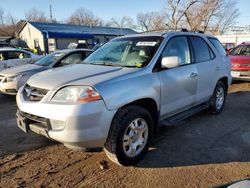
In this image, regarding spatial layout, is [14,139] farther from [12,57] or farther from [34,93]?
[12,57]

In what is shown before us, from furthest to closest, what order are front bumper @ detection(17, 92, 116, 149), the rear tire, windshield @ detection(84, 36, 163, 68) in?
the rear tire, windshield @ detection(84, 36, 163, 68), front bumper @ detection(17, 92, 116, 149)

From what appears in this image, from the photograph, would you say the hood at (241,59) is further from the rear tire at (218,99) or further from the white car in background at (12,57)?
the white car in background at (12,57)

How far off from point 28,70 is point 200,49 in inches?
192

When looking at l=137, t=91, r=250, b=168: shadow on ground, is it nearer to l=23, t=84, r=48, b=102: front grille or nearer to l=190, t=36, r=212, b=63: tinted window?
l=190, t=36, r=212, b=63: tinted window

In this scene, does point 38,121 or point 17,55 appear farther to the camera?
point 17,55

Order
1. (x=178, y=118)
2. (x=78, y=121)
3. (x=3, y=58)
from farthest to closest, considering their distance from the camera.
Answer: (x=3, y=58), (x=178, y=118), (x=78, y=121)

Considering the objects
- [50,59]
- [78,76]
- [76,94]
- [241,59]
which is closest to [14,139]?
[78,76]

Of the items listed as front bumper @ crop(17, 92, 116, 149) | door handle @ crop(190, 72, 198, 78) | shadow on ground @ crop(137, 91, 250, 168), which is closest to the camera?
front bumper @ crop(17, 92, 116, 149)

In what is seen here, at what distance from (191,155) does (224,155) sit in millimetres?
489

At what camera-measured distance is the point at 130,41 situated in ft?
14.3

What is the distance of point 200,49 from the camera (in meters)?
4.88

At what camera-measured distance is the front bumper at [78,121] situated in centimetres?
283

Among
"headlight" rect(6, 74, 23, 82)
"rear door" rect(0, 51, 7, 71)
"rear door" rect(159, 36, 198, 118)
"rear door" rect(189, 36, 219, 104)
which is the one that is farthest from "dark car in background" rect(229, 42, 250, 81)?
"rear door" rect(0, 51, 7, 71)

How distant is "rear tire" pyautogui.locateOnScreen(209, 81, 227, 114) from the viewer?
214 inches
